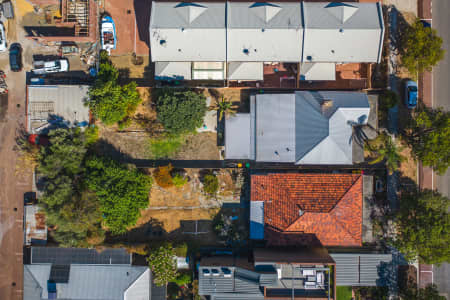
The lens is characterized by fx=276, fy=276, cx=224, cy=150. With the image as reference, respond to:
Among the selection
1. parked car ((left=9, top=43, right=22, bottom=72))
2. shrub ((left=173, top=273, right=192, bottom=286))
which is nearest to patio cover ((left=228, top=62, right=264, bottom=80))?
shrub ((left=173, top=273, right=192, bottom=286))

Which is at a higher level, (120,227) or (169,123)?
(169,123)

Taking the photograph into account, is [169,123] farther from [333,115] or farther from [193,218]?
[333,115]

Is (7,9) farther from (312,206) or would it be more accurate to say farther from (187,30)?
(312,206)

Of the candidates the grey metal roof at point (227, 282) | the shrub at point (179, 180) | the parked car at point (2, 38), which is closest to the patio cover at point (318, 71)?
the shrub at point (179, 180)

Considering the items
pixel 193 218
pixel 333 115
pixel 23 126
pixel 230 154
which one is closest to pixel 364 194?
pixel 333 115

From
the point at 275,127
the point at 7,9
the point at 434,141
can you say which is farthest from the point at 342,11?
the point at 7,9
